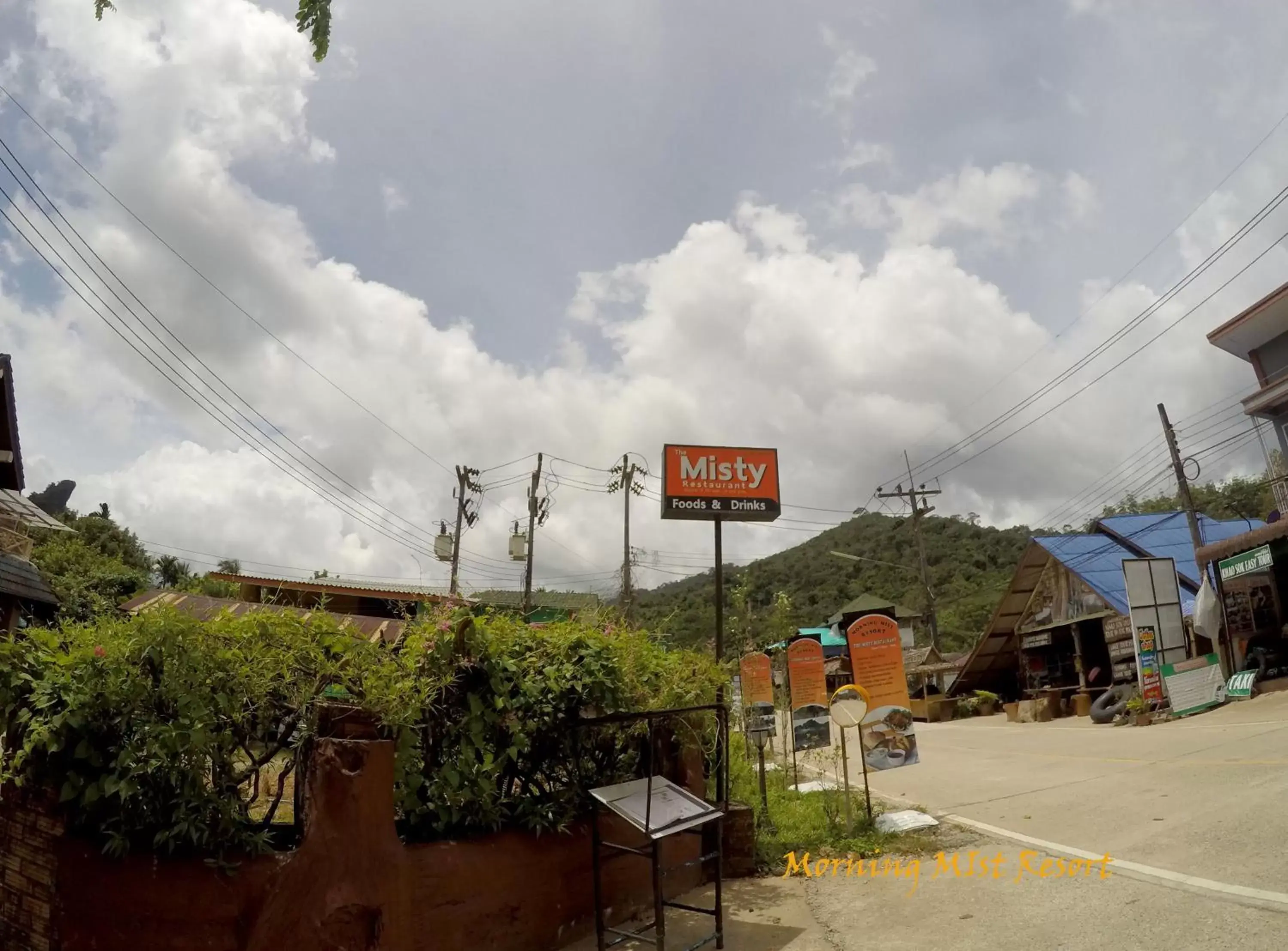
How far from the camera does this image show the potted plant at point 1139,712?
51.6ft

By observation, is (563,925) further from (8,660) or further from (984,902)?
(8,660)

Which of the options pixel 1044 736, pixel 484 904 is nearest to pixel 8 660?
pixel 484 904

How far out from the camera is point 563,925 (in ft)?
16.2

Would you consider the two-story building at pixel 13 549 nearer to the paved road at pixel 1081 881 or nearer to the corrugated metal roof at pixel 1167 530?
the paved road at pixel 1081 881

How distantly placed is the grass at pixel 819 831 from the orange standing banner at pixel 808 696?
640 millimetres

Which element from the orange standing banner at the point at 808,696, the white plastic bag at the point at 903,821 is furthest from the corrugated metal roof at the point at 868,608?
the white plastic bag at the point at 903,821

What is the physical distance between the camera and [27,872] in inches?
155

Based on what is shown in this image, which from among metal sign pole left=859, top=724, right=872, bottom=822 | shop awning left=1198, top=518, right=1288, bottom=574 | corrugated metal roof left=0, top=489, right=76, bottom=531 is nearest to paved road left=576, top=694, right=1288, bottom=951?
metal sign pole left=859, top=724, right=872, bottom=822

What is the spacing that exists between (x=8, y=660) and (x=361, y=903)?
2.12 metres

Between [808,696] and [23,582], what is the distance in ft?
46.7

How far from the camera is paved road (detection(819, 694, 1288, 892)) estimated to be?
5539 millimetres

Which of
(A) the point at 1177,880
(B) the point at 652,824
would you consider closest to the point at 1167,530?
(A) the point at 1177,880

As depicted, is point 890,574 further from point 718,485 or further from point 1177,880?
point 1177,880

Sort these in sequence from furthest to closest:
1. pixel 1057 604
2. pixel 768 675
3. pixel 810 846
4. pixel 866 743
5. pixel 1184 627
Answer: pixel 1057 604
pixel 1184 627
pixel 768 675
pixel 866 743
pixel 810 846
